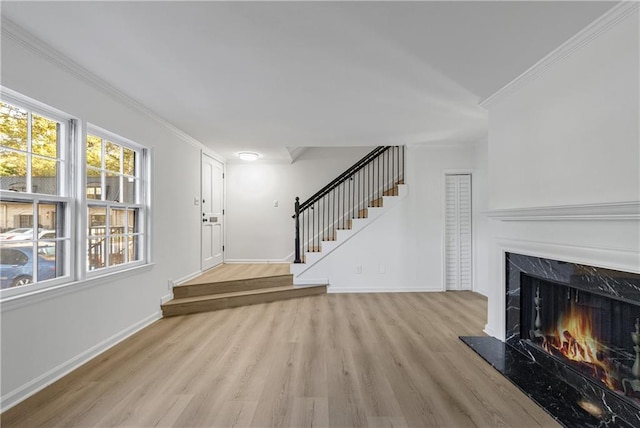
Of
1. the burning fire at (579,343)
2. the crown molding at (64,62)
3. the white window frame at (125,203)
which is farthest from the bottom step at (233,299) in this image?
the burning fire at (579,343)

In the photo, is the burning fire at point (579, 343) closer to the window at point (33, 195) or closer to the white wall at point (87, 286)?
the white wall at point (87, 286)

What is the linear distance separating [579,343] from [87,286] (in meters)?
4.18

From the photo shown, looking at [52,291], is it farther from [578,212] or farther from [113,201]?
[578,212]

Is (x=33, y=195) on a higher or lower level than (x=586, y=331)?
higher

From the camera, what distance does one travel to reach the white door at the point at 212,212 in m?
5.59

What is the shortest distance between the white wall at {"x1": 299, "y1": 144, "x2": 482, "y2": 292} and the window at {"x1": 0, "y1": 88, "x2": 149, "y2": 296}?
308 cm

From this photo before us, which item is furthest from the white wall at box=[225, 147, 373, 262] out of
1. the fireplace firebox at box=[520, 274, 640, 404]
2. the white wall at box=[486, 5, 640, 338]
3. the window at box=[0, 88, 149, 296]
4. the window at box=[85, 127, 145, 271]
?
the fireplace firebox at box=[520, 274, 640, 404]

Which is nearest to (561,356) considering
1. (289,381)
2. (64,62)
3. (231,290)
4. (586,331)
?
(586,331)

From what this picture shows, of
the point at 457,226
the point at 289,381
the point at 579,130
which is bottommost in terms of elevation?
the point at 289,381

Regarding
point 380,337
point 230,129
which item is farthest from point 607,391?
point 230,129

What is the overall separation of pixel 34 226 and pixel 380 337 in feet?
10.8

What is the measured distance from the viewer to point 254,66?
2.58m

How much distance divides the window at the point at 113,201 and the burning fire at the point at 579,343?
4.28 m

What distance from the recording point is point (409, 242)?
543cm
